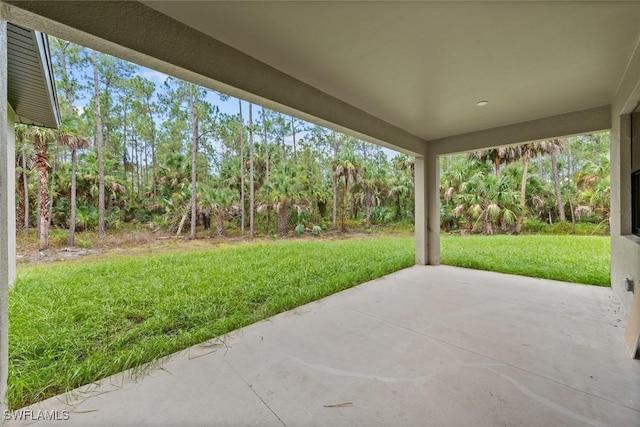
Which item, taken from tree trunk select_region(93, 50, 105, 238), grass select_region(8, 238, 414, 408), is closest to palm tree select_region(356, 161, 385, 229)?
grass select_region(8, 238, 414, 408)

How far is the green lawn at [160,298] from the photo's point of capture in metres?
1.93

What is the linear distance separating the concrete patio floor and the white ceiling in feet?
8.26

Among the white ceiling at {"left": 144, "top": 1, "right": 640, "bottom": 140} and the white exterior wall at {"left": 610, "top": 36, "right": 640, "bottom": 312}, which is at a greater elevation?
the white ceiling at {"left": 144, "top": 1, "right": 640, "bottom": 140}

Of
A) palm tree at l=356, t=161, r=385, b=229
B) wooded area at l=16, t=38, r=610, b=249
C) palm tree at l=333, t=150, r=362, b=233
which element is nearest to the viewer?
wooded area at l=16, t=38, r=610, b=249

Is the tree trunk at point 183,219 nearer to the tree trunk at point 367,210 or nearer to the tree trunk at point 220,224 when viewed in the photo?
the tree trunk at point 220,224

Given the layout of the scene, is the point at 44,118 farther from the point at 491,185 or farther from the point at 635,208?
A: the point at 491,185

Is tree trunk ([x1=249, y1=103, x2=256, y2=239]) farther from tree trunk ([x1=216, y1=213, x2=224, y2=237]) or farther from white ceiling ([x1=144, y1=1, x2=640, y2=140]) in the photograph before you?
white ceiling ([x1=144, y1=1, x2=640, y2=140])

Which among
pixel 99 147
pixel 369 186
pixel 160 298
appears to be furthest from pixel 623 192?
pixel 99 147

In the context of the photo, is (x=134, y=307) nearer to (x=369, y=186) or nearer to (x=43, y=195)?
(x=43, y=195)

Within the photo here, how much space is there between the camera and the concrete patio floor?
1431mm

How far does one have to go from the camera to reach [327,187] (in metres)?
13.7

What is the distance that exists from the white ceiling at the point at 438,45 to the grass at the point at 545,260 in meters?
2.66

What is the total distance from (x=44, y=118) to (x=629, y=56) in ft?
23.9

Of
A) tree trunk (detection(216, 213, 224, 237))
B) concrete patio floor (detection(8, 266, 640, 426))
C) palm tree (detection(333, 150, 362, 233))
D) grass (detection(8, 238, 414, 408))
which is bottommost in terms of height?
concrete patio floor (detection(8, 266, 640, 426))
